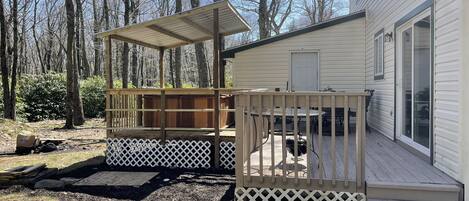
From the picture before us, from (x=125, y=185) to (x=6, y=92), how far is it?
898 cm

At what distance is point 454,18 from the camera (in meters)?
4.16

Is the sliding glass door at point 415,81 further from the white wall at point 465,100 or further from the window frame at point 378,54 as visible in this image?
the window frame at point 378,54

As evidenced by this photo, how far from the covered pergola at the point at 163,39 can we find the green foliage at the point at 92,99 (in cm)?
972

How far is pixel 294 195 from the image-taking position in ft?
14.3

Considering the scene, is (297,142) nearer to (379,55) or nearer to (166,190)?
(166,190)

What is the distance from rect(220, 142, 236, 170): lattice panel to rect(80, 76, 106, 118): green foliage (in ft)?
38.1

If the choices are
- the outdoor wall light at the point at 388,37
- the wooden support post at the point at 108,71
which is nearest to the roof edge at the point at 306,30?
the outdoor wall light at the point at 388,37

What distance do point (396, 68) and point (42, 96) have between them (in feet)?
46.9

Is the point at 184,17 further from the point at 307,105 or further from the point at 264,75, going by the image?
the point at 264,75

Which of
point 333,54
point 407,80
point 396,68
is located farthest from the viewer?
point 333,54

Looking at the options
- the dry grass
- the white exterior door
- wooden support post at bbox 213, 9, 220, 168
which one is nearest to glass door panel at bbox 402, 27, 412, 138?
wooden support post at bbox 213, 9, 220, 168

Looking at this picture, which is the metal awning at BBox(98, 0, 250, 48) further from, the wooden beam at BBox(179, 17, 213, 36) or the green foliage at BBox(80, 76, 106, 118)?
the green foliage at BBox(80, 76, 106, 118)

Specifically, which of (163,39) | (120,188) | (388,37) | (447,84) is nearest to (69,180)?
(120,188)

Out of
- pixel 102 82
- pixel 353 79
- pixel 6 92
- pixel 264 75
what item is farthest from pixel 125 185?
pixel 102 82
